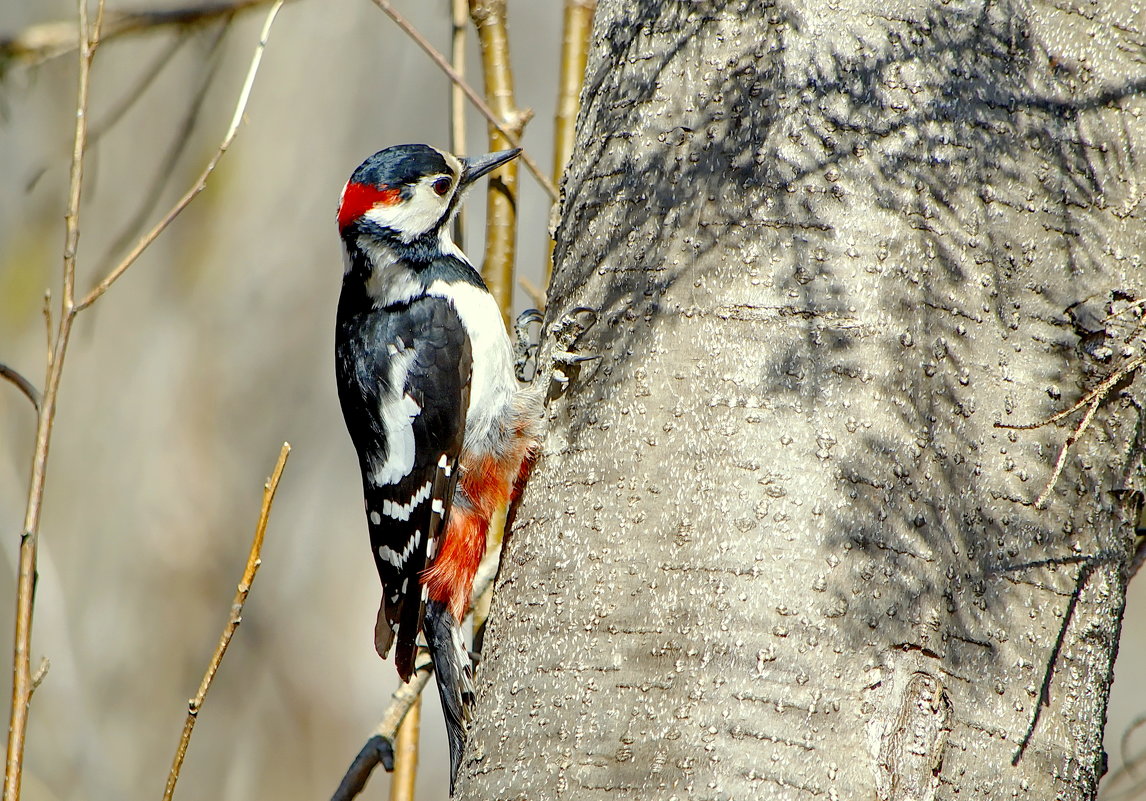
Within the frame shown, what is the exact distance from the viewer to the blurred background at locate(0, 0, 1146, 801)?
682 cm

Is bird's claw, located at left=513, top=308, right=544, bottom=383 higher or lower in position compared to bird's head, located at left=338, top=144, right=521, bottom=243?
lower

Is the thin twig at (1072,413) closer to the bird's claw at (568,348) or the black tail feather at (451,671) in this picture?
the bird's claw at (568,348)

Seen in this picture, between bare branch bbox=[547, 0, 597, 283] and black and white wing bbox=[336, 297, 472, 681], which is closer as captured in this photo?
bare branch bbox=[547, 0, 597, 283]

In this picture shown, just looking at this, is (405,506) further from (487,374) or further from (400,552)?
(487,374)

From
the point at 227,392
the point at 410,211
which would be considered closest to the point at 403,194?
the point at 410,211

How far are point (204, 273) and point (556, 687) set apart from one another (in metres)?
6.18

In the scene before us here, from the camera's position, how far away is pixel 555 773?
148 centimetres

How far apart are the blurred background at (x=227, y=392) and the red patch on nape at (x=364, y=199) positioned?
12.2 feet

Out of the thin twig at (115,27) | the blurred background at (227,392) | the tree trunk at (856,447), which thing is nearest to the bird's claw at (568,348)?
the tree trunk at (856,447)

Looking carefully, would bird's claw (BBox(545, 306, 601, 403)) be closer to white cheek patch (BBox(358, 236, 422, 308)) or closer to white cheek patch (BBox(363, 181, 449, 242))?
white cheek patch (BBox(358, 236, 422, 308))

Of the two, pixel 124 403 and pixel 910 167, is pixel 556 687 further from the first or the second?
pixel 124 403

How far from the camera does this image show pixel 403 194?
3021 mm

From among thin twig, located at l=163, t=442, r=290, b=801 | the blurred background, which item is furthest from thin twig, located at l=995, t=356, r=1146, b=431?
the blurred background

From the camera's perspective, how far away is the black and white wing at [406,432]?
266cm
